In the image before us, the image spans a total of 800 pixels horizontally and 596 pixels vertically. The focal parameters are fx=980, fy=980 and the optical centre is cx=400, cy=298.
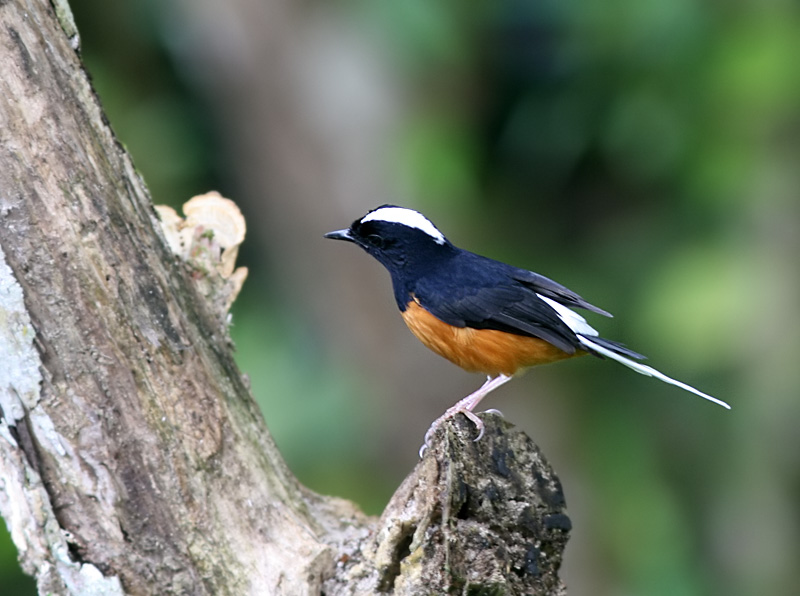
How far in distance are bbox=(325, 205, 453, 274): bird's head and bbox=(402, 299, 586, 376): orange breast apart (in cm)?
24

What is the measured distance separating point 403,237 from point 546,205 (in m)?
3.54

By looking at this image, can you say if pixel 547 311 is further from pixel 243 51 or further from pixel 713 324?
pixel 243 51

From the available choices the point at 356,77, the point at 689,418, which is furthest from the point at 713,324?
the point at 356,77

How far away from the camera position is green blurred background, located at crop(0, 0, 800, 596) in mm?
6090

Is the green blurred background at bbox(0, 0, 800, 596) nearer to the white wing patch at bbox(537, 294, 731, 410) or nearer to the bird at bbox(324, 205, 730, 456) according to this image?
the white wing patch at bbox(537, 294, 731, 410)

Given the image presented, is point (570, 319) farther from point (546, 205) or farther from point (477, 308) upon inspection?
point (546, 205)

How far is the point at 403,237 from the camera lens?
403 cm

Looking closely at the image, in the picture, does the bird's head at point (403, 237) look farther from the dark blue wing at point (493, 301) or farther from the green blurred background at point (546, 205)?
the green blurred background at point (546, 205)

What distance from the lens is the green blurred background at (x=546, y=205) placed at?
6.09 m

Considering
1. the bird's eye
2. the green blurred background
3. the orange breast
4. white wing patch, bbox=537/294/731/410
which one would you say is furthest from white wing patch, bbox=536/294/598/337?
the green blurred background

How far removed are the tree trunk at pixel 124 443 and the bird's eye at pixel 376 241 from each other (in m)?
1.15

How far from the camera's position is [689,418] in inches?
279

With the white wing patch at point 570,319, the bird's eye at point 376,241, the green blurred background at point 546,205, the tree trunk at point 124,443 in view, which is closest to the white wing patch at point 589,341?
the white wing patch at point 570,319

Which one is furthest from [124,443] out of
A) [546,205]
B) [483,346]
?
[546,205]
